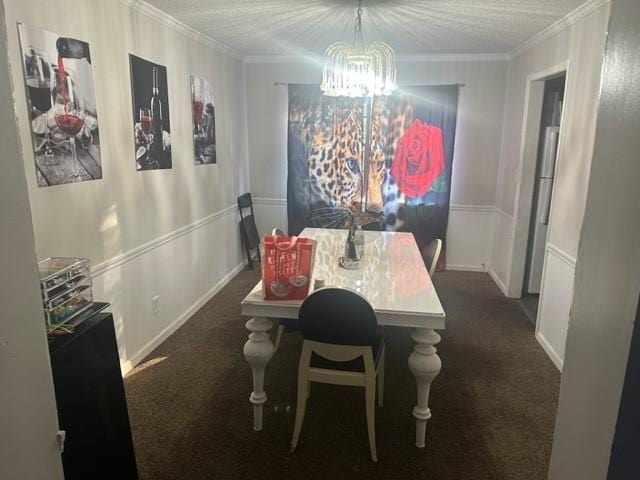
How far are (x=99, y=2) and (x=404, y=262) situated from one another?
2.38m

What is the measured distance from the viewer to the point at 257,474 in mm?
2092

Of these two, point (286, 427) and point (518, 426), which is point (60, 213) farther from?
point (518, 426)

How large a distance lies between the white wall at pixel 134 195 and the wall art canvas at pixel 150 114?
0.07 m

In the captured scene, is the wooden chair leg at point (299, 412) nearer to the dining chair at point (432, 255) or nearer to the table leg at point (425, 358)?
the table leg at point (425, 358)

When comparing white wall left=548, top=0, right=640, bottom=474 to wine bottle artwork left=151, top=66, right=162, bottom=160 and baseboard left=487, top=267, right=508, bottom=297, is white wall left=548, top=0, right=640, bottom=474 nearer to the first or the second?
wine bottle artwork left=151, top=66, right=162, bottom=160

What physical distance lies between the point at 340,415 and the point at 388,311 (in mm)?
782

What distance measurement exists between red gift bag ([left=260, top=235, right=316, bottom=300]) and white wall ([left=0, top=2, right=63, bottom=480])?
1356 millimetres

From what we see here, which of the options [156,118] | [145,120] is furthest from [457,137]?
[145,120]

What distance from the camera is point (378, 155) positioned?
5.07 metres

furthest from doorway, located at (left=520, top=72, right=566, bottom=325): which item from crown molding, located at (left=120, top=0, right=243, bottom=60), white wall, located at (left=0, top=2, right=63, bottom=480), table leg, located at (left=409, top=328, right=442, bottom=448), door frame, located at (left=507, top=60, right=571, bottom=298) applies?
white wall, located at (left=0, top=2, right=63, bottom=480)

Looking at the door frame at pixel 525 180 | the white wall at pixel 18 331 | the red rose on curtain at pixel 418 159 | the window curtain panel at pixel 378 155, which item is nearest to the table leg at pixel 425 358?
the white wall at pixel 18 331

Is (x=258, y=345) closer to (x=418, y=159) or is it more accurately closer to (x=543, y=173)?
(x=543, y=173)

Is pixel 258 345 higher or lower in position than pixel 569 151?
lower

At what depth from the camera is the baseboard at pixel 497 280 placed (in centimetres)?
457
